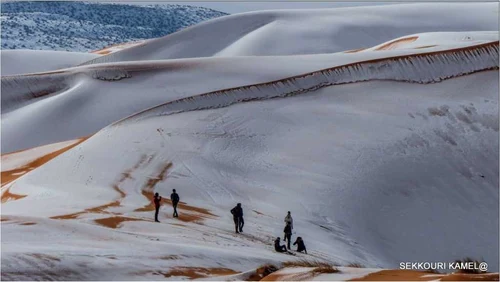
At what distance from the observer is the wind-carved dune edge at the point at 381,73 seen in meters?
41.0

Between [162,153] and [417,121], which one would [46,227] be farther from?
[417,121]

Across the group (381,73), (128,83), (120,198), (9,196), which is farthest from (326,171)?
(128,83)

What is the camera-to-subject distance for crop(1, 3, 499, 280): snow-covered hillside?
20.1 m

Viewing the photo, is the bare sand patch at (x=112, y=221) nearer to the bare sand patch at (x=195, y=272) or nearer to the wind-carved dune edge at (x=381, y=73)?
the bare sand patch at (x=195, y=272)

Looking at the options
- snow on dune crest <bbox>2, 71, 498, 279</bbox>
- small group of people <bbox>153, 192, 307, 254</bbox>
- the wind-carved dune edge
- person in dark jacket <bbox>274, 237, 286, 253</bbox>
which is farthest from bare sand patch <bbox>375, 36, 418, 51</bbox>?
person in dark jacket <bbox>274, 237, 286, 253</bbox>

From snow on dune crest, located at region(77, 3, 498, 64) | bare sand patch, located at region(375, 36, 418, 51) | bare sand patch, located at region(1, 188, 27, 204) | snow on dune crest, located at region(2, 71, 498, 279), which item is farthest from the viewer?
snow on dune crest, located at region(77, 3, 498, 64)

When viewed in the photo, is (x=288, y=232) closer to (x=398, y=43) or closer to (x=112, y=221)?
(x=112, y=221)

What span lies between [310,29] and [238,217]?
7494cm

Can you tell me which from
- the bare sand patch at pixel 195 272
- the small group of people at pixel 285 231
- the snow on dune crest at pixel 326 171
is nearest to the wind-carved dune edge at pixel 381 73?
the snow on dune crest at pixel 326 171

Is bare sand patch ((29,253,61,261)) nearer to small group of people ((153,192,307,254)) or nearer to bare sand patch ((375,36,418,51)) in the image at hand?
small group of people ((153,192,307,254))

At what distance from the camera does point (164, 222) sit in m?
23.9

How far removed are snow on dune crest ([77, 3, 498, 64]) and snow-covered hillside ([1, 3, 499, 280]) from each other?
35452mm

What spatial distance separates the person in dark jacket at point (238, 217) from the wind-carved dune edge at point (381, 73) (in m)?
15.9

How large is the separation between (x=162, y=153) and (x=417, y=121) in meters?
12.2
